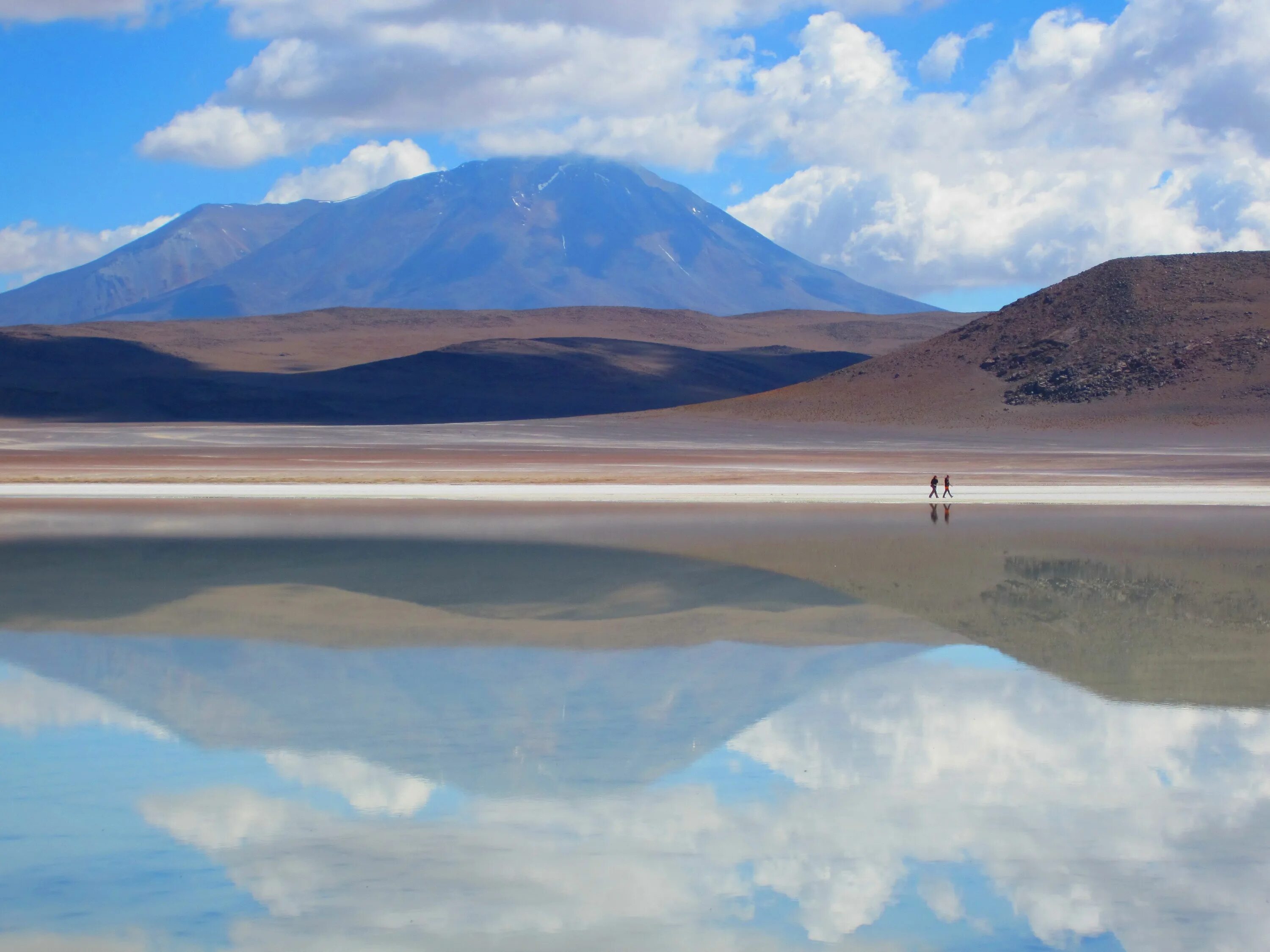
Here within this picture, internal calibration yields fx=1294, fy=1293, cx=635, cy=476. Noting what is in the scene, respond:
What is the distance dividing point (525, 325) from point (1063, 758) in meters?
146

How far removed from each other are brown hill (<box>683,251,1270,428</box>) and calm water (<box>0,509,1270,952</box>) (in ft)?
185

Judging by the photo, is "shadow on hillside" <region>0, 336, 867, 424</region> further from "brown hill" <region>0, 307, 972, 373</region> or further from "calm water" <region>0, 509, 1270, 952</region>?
"calm water" <region>0, 509, 1270, 952</region>

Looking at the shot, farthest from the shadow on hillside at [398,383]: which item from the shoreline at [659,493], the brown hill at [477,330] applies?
the shoreline at [659,493]

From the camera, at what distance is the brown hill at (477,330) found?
128 metres

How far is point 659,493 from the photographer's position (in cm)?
3106

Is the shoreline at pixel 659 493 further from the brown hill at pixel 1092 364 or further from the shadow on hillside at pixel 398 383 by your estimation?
the shadow on hillside at pixel 398 383

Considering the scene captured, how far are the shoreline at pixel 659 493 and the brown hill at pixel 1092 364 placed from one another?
114 feet

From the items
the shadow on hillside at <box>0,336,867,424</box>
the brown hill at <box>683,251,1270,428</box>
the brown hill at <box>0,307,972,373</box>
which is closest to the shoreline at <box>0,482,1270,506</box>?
the brown hill at <box>683,251,1270,428</box>

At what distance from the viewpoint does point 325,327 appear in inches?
5891

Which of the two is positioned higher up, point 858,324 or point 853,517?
point 858,324

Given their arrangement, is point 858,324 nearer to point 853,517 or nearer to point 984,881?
point 853,517

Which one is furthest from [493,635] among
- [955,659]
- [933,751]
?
[933,751]

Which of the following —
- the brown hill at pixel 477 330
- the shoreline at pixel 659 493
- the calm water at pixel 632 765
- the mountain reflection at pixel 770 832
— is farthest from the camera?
the brown hill at pixel 477 330

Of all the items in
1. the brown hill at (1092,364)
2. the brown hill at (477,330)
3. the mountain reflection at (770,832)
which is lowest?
the mountain reflection at (770,832)
